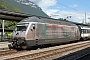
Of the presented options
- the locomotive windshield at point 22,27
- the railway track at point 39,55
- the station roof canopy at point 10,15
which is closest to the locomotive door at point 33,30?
the locomotive windshield at point 22,27

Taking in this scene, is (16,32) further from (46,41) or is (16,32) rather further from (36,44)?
(46,41)

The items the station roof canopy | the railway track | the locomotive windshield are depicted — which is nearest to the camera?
the railway track

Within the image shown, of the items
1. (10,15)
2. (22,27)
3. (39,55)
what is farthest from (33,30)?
(10,15)

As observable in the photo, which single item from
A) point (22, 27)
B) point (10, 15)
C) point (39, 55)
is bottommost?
point (39, 55)

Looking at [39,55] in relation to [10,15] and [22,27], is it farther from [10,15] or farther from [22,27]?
[10,15]

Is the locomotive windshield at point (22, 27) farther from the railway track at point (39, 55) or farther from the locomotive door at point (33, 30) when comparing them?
the railway track at point (39, 55)

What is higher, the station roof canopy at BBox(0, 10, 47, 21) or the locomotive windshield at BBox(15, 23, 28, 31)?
the station roof canopy at BBox(0, 10, 47, 21)

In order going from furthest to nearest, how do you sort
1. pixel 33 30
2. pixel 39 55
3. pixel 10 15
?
pixel 10 15 → pixel 33 30 → pixel 39 55

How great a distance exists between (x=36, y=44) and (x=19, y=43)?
1949 mm

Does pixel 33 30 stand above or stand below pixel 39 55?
above

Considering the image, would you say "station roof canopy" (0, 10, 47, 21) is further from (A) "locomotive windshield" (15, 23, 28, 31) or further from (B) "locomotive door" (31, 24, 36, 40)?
(B) "locomotive door" (31, 24, 36, 40)

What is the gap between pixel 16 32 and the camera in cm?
1983

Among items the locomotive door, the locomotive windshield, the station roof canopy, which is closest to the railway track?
the locomotive door

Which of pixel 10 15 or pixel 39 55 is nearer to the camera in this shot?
pixel 39 55
